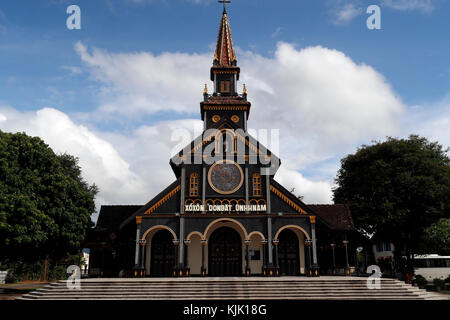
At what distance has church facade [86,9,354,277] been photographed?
28.3 meters

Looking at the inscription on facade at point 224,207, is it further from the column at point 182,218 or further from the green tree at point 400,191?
the green tree at point 400,191

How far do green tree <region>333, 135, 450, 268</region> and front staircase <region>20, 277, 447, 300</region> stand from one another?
1732 cm

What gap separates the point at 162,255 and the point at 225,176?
8212 mm

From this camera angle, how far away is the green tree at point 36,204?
22734 millimetres

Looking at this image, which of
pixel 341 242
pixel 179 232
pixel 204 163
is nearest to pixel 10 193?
pixel 179 232

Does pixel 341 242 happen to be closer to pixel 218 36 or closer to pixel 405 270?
pixel 405 270

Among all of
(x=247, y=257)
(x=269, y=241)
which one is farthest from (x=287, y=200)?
(x=247, y=257)

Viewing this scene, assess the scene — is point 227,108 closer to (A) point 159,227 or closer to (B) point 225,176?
(B) point 225,176

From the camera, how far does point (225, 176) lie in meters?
29.8

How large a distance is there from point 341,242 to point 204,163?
13.2 m

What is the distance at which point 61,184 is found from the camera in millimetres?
26172

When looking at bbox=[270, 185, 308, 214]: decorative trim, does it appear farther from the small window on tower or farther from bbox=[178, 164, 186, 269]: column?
the small window on tower

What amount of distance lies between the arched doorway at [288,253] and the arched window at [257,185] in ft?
13.0

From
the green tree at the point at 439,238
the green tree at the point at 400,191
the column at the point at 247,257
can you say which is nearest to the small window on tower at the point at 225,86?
the column at the point at 247,257
